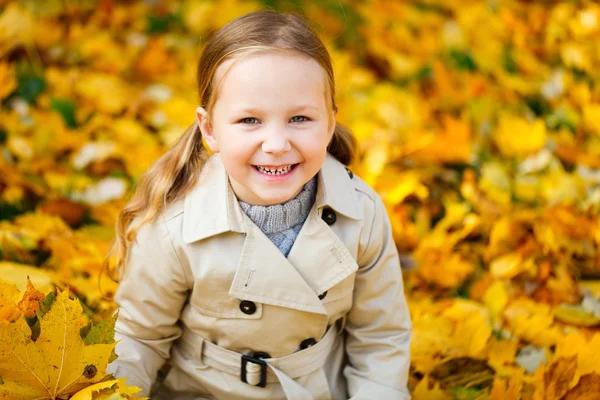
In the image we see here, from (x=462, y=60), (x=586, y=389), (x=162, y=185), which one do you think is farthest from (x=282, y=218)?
(x=462, y=60)

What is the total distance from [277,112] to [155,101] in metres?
1.75

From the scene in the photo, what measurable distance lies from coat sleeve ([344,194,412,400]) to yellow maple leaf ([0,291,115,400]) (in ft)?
2.01

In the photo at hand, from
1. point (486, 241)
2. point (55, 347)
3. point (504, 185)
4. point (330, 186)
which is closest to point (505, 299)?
point (486, 241)

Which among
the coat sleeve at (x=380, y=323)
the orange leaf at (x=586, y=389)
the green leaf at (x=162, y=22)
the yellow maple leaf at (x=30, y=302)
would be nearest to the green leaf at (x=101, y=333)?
the yellow maple leaf at (x=30, y=302)

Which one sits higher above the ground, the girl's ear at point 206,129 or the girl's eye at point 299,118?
the girl's eye at point 299,118

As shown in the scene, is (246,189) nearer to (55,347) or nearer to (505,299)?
(55,347)

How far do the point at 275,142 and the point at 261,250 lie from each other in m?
0.26

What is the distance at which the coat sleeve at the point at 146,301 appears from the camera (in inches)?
61.1

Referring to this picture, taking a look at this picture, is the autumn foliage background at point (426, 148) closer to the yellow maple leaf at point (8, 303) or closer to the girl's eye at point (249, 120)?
the girl's eye at point (249, 120)

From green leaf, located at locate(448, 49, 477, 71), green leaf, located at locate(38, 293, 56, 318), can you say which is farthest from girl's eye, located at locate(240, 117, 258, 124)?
green leaf, located at locate(448, 49, 477, 71)

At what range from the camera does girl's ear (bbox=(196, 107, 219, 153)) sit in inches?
59.3

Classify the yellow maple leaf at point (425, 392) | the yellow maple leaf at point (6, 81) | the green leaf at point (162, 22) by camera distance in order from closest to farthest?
the yellow maple leaf at point (425, 392) → the yellow maple leaf at point (6, 81) → the green leaf at point (162, 22)

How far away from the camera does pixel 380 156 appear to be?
8.55 feet

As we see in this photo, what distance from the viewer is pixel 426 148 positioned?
9.16 ft
